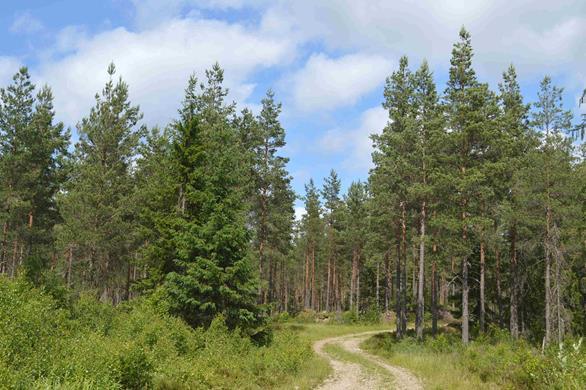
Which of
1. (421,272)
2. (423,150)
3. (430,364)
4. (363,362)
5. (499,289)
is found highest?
(423,150)

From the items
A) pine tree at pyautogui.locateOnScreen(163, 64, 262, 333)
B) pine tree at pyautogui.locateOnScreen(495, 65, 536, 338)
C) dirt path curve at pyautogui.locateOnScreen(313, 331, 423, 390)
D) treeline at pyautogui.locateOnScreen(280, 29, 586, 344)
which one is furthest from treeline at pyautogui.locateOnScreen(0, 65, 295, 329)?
pine tree at pyautogui.locateOnScreen(495, 65, 536, 338)

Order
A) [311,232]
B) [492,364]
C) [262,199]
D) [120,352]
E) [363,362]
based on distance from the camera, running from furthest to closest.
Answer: [311,232] → [262,199] → [363,362] → [492,364] → [120,352]

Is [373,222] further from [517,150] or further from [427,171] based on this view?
[517,150]

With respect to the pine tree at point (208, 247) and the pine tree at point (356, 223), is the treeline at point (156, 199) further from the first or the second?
the pine tree at point (356, 223)

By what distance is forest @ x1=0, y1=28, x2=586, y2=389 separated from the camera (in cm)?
1377

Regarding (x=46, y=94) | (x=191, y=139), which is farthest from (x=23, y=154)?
(x=191, y=139)

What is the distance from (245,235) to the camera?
21016 millimetres

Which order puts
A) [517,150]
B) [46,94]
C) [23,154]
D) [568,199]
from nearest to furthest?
[568,199], [517,150], [23,154], [46,94]

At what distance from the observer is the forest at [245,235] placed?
13773mm

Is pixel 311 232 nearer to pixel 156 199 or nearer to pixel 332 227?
pixel 332 227

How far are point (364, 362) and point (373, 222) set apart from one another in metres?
14.0

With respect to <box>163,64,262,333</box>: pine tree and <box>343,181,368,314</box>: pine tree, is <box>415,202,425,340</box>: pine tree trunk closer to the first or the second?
<box>163,64,262,333</box>: pine tree

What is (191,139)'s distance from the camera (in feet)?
78.4

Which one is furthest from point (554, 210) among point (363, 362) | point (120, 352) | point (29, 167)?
point (29, 167)
